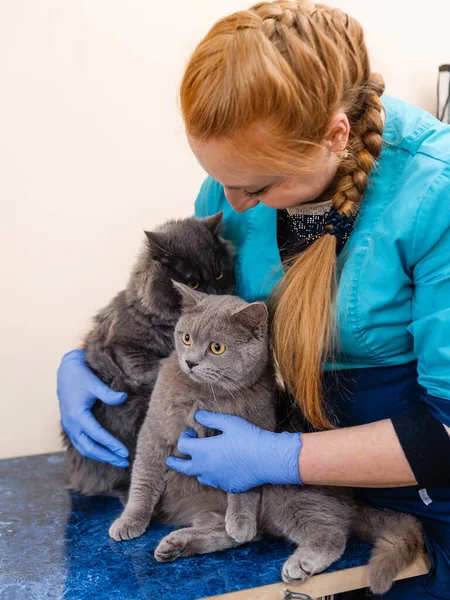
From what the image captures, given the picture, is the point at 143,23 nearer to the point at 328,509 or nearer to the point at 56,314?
the point at 56,314

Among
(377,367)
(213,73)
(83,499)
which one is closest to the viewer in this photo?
(213,73)

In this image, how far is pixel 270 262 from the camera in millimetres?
1379

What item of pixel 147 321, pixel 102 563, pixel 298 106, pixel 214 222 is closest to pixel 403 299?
pixel 298 106

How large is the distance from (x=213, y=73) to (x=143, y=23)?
0.94 m

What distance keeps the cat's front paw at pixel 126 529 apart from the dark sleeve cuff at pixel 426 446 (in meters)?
0.58

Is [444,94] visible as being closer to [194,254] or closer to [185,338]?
[194,254]

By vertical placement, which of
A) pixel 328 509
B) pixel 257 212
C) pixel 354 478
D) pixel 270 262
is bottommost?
pixel 328 509

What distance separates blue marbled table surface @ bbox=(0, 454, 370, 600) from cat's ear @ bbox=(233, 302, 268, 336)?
0.46m

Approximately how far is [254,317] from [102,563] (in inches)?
22.8

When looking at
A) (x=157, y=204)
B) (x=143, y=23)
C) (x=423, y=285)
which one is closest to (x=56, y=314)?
(x=157, y=204)

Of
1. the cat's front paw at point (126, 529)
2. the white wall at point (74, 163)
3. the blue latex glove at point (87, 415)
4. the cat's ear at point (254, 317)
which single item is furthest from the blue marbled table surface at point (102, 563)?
the white wall at point (74, 163)

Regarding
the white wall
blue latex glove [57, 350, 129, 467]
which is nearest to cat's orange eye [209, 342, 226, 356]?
blue latex glove [57, 350, 129, 467]

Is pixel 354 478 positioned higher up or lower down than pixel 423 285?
lower down

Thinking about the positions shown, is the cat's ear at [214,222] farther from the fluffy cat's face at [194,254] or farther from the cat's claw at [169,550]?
the cat's claw at [169,550]
